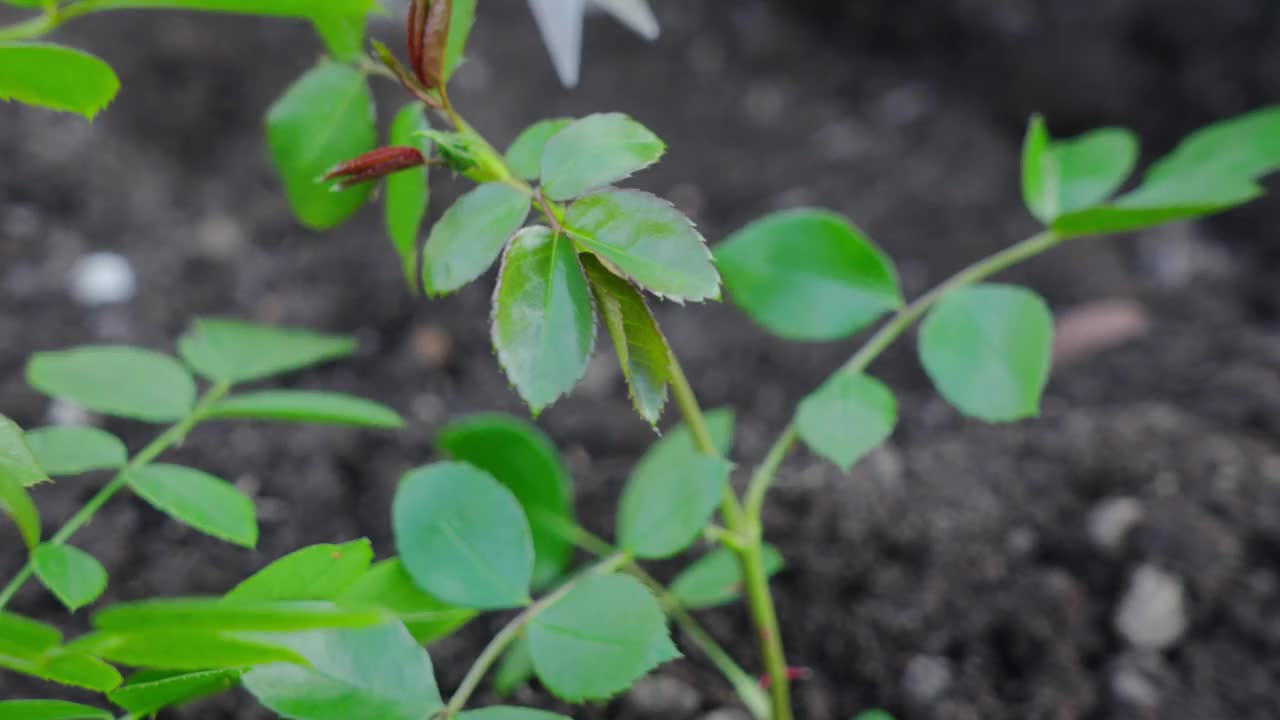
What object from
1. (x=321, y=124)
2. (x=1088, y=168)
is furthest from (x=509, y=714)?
(x=1088, y=168)

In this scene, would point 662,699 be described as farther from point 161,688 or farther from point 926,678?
point 161,688

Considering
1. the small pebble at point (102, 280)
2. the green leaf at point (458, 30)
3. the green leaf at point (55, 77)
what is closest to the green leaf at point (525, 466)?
the green leaf at point (458, 30)

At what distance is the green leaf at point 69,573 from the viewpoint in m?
0.65

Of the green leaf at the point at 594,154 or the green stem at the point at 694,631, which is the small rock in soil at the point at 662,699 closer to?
the green stem at the point at 694,631

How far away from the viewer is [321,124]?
30.4 inches

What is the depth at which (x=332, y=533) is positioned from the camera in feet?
3.89

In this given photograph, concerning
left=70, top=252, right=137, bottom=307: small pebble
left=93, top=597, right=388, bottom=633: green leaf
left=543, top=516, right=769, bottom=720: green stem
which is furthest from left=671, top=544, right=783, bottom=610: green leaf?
left=70, top=252, right=137, bottom=307: small pebble

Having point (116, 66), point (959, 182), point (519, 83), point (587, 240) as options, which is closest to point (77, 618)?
point (587, 240)

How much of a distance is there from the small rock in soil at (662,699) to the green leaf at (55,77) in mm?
694

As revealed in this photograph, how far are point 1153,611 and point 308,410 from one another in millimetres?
872

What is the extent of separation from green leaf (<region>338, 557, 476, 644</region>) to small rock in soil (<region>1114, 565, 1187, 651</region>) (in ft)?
2.39

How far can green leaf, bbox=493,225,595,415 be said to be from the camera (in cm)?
56

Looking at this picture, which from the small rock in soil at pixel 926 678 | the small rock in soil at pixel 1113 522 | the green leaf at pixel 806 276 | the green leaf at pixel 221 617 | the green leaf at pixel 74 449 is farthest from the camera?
the small rock in soil at pixel 1113 522

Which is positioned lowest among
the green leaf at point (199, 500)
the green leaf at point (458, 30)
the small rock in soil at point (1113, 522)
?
the small rock in soil at point (1113, 522)
